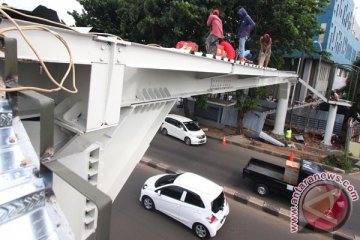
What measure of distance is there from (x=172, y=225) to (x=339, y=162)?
10694mm

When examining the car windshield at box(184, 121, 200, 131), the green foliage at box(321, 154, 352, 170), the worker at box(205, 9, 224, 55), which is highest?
the worker at box(205, 9, 224, 55)

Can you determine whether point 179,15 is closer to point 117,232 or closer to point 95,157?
point 117,232

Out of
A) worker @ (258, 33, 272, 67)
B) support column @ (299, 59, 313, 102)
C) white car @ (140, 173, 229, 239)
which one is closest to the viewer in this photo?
white car @ (140, 173, 229, 239)

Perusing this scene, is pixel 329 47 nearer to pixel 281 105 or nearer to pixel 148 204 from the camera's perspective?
pixel 281 105

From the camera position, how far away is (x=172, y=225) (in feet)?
26.3

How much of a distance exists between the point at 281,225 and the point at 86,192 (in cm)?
892

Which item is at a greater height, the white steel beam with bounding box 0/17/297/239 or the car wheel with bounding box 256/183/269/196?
the white steel beam with bounding box 0/17/297/239

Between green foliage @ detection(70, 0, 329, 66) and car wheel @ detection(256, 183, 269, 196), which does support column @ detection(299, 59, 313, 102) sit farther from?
car wheel @ detection(256, 183, 269, 196)

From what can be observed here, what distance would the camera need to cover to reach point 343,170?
1406cm

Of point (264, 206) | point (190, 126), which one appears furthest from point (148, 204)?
point (190, 126)

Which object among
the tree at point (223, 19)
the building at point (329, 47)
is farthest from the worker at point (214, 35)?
the building at point (329, 47)

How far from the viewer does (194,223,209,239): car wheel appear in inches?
296

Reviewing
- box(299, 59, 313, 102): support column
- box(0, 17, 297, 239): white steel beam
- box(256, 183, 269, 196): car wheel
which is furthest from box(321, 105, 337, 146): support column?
box(0, 17, 297, 239): white steel beam

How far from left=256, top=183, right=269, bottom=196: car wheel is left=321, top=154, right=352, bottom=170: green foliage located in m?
6.37
